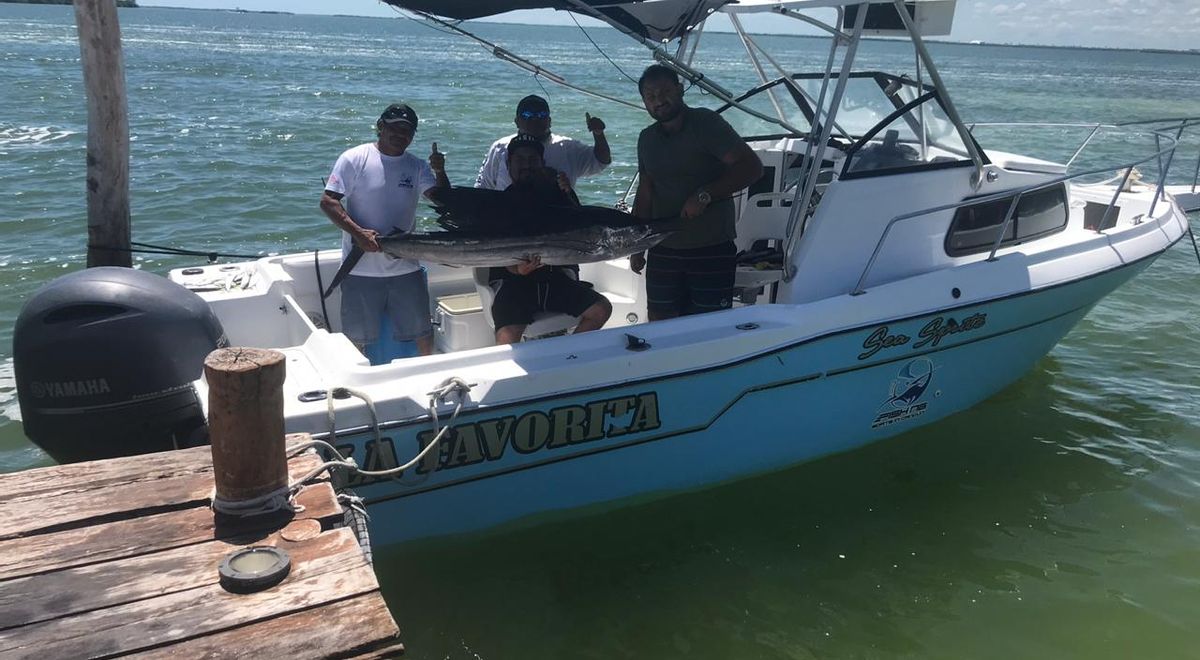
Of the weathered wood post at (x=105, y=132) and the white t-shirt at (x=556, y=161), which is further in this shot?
the white t-shirt at (x=556, y=161)

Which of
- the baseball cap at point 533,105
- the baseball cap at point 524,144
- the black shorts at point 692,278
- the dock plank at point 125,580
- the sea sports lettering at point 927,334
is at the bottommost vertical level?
the dock plank at point 125,580

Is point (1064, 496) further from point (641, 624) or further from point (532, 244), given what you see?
point (532, 244)

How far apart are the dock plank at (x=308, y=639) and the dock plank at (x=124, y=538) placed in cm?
43

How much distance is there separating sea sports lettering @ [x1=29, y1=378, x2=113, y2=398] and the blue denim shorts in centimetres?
144

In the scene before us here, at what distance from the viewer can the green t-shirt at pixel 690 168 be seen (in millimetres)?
4238

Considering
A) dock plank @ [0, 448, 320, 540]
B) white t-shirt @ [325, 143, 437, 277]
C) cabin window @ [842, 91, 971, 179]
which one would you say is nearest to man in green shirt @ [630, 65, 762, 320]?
cabin window @ [842, 91, 971, 179]

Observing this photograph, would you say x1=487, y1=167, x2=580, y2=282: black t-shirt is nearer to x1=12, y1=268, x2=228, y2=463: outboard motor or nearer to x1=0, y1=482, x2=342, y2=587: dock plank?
x1=12, y1=268, x2=228, y2=463: outboard motor

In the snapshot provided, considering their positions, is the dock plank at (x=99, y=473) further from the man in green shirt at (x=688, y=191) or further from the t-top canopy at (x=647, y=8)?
the man in green shirt at (x=688, y=191)

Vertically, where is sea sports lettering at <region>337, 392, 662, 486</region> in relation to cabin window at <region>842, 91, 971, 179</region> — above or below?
below

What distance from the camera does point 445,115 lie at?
70.3ft

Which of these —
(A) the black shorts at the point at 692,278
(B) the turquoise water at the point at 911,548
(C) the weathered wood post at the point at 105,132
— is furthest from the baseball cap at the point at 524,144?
(C) the weathered wood post at the point at 105,132

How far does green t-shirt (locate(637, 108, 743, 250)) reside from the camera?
4.24 metres

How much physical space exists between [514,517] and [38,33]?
59238 mm

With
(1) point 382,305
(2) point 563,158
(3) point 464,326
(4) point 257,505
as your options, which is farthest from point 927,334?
(4) point 257,505
